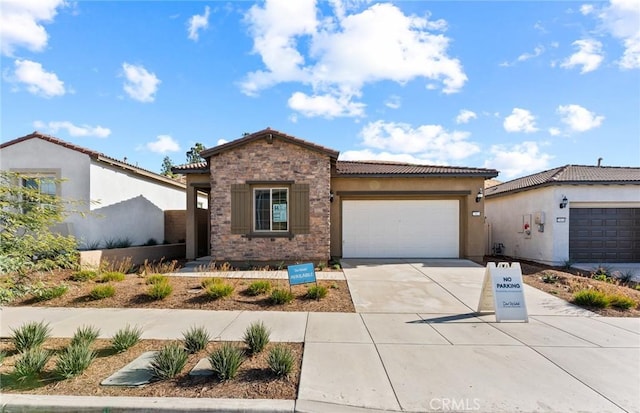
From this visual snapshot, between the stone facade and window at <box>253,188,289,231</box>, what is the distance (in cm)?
45

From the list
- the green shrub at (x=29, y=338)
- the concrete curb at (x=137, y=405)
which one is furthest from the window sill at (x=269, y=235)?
the concrete curb at (x=137, y=405)

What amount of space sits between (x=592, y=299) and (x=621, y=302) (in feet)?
1.78

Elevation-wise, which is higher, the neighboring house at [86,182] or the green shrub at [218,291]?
the neighboring house at [86,182]

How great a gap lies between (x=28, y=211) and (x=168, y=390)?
353 cm

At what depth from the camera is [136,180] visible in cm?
1341

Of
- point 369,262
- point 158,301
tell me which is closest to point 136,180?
point 158,301

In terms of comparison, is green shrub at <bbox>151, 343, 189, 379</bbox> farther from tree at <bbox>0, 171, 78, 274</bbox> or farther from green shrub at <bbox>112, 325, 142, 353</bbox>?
tree at <bbox>0, 171, 78, 274</bbox>

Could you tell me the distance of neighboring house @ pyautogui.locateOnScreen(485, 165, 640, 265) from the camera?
1206 cm

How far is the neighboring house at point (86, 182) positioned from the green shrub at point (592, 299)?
1336cm

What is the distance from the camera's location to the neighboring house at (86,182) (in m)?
A: 10.8

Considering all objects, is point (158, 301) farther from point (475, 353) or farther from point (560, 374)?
point (560, 374)

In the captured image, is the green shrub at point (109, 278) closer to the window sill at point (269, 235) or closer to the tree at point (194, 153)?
the window sill at point (269, 235)

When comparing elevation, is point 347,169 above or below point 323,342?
above

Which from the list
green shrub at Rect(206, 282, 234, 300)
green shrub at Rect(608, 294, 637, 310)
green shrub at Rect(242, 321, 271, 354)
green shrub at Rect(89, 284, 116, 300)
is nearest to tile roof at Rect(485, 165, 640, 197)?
green shrub at Rect(608, 294, 637, 310)
